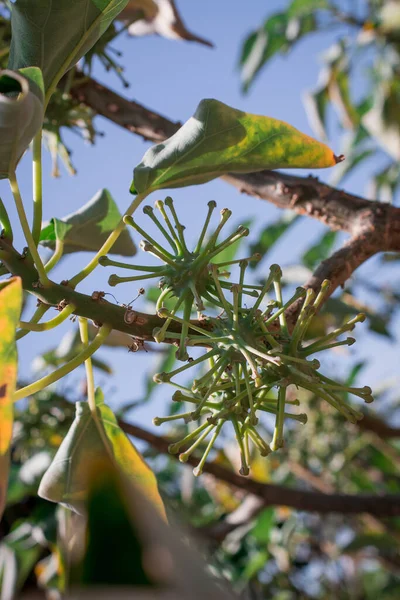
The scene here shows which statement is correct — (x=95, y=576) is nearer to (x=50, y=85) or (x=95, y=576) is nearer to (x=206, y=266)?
(x=206, y=266)

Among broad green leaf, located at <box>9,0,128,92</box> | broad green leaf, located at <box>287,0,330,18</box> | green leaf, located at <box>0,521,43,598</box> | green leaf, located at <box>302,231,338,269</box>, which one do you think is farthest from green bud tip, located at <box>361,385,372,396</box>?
broad green leaf, located at <box>287,0,330,18</box>

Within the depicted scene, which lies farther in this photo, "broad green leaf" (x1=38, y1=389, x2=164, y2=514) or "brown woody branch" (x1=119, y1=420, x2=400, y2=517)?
"brown woody branch" (x1=119, y1=420, x2=400, y2=517)

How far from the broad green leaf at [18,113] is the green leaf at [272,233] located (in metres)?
2.04

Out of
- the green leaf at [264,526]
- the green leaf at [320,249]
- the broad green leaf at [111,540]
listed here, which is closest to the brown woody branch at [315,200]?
the broad green leaf at [111,540]

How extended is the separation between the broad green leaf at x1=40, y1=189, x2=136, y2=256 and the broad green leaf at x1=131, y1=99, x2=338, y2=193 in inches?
7.3

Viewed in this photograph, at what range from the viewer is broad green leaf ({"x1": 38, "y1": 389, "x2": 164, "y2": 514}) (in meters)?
1.04

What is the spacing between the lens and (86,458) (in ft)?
3.58

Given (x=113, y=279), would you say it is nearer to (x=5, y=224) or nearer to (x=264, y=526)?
(x=5, y=224)

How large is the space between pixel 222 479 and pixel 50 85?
1289 mm

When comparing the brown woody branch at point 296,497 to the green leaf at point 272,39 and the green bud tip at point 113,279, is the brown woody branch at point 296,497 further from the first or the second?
the green leaf at point 272,39

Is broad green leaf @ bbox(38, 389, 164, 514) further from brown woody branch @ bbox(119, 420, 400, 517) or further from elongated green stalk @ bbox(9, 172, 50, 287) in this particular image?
brown woody branch @ bbox(119, 420, 400, 517)

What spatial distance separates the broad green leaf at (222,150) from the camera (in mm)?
981

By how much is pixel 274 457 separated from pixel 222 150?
2.97m

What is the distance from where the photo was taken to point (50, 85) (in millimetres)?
1033
